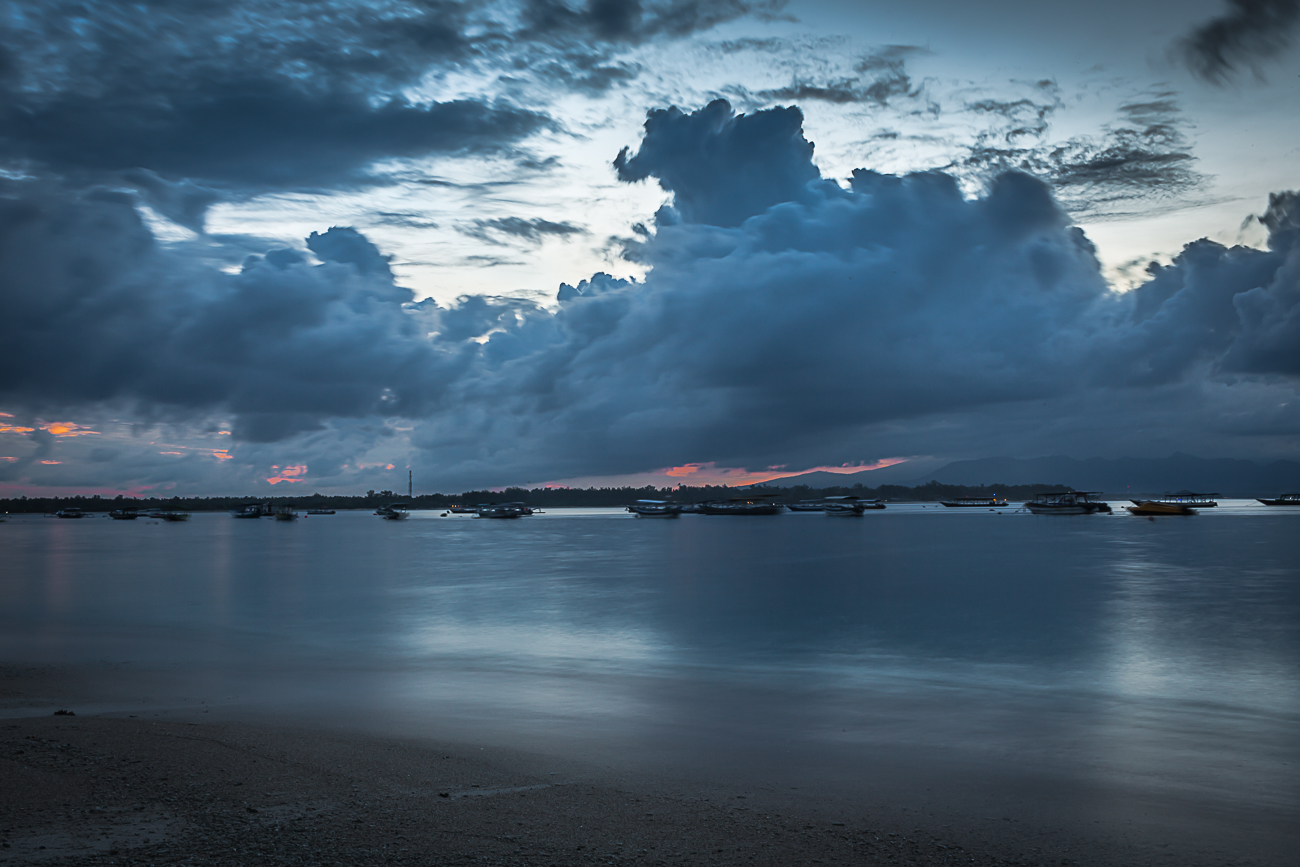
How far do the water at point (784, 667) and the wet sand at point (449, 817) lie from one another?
1045 mm

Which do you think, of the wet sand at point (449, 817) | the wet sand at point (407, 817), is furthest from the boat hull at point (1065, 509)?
the wet sand at point (407, 817)

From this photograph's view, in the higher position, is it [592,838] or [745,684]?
[592,838]

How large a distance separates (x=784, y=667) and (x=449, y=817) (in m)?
15.1

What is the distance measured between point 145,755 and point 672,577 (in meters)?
42.2

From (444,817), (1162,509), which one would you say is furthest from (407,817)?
(1162,509)

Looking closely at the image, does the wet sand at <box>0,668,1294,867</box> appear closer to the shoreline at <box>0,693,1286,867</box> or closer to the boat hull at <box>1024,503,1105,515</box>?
the shoreline at <box>0,693,1286,867</box>

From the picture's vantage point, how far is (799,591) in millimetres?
42906

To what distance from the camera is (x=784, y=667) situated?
22.4 metres

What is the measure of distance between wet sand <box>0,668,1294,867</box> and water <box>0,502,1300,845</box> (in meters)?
1.04

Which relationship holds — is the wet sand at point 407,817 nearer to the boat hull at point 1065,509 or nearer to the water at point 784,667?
the water at point 784,667

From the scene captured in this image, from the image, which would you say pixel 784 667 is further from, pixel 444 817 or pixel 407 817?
pixel 407 817

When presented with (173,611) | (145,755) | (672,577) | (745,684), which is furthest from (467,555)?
(145,755)

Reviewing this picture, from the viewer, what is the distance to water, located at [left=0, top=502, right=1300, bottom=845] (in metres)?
12.3

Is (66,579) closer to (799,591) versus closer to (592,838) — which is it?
(799,591)
